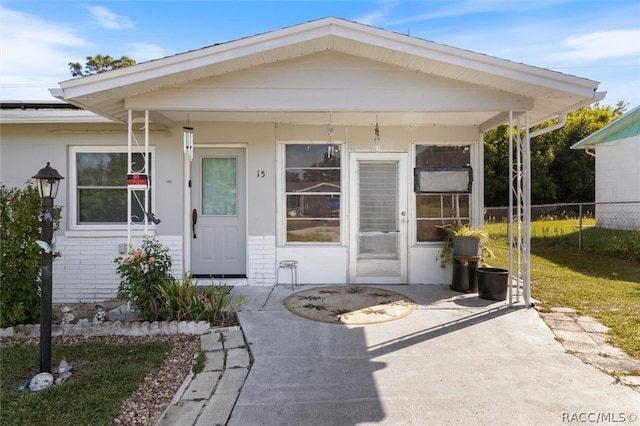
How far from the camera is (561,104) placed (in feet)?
16.5

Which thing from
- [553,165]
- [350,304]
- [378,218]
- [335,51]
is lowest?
[350,304]

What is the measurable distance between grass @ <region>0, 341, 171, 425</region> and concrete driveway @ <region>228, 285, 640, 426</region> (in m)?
0.92

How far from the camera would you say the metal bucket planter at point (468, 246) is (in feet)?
19.0

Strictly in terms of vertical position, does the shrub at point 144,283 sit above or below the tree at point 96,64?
below

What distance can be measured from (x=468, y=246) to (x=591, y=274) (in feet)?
11.6

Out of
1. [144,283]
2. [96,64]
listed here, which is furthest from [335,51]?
[96,64]

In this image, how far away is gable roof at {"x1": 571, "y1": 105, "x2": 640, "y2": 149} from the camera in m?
9.68

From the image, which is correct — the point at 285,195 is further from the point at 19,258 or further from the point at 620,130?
the point at 620,130

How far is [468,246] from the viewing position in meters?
5.84

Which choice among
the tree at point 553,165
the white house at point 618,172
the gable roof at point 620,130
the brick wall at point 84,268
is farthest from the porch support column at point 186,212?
the tree at point 553,165

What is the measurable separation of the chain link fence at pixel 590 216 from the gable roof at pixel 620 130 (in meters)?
1.74

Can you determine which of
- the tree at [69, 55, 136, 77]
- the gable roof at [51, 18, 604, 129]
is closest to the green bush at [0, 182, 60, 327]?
the gable roof at [51, 18, 604, 129]

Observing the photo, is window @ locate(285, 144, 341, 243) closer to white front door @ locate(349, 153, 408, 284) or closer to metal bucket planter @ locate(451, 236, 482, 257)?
white front door @ locate(349, 153, 408, 284)

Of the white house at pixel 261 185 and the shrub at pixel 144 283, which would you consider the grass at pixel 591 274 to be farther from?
the shrub at pixel 144 283
